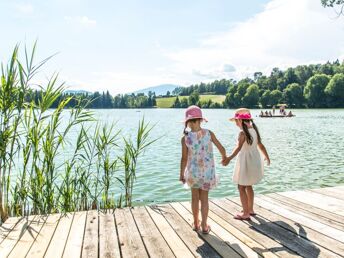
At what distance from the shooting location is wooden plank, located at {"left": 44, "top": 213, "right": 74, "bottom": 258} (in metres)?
3.36

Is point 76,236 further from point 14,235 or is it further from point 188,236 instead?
point 188,236

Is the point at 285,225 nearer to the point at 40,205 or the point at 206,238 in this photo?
the point at 206,238

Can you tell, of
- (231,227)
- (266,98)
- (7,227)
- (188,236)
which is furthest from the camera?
(266,98)

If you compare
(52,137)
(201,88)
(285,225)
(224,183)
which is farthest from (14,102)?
(201,88)

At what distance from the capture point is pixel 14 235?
154 inches

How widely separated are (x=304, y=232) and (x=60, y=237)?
8.98ft

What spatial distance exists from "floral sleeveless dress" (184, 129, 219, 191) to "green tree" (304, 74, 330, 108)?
8409 cm

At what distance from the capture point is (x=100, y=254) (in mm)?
3293

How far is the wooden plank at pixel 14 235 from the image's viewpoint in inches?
136

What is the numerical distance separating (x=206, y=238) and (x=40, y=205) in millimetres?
2678

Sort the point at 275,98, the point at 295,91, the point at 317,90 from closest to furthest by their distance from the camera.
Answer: the point at 317,90
the point at 295,91
the point at 275,98

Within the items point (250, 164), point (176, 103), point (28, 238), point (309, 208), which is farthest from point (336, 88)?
point (28, 238)

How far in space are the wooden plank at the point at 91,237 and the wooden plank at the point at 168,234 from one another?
0.73m

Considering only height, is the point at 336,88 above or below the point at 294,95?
above
